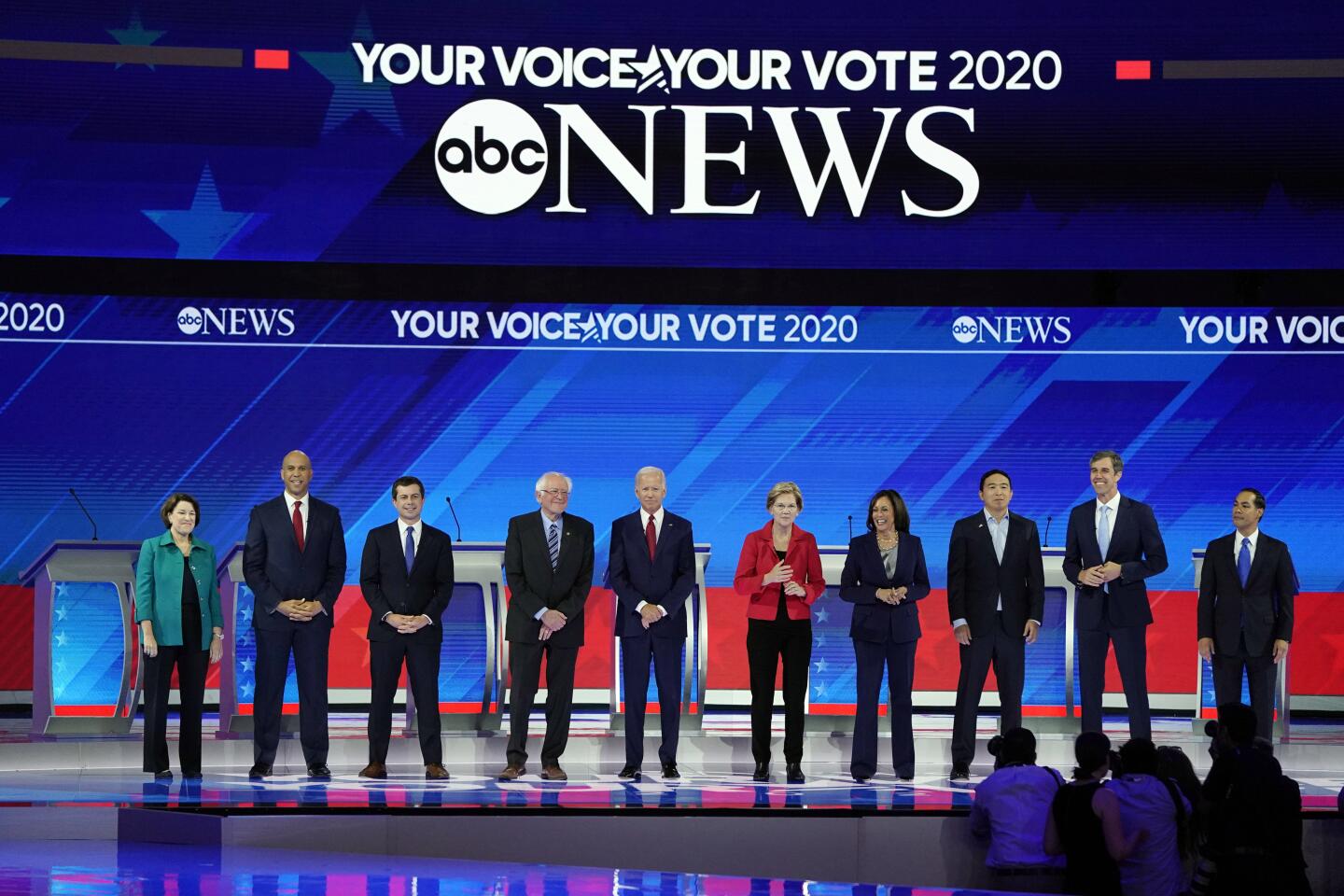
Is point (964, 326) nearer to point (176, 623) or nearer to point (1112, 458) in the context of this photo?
point (1112, 458)

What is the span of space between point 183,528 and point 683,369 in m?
3.76

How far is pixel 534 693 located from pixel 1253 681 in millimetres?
3521

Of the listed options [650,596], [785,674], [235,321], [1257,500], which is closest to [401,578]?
[650,596]

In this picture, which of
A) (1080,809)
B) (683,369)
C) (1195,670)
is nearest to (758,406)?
(683,369)

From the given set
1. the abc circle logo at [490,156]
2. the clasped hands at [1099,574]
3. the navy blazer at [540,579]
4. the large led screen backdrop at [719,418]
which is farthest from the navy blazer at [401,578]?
the abc circle logo at [490,156]

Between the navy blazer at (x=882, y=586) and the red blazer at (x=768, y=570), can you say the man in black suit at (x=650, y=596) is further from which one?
the navy blazer at (x=882, y=586)

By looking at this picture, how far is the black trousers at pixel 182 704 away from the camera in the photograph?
26.7ft

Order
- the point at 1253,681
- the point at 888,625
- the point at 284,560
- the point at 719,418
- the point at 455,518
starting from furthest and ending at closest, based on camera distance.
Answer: the point at 719,418, the point at 455,518, the point at 1253,681, the point at 888,625, the point at 284,560

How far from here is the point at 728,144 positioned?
35.6 ft

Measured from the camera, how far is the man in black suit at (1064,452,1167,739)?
27.6ft

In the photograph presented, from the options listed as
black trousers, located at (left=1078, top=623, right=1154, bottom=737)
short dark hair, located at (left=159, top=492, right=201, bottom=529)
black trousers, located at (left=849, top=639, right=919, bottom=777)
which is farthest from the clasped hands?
short dark hair, located at (left=159, top=492, right=201, bottom=529)

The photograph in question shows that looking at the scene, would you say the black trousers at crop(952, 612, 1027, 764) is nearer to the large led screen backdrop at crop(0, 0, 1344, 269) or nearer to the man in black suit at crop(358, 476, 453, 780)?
the man in black suit at crop(358, 476, 453, 780)

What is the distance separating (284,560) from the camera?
26.8 feet

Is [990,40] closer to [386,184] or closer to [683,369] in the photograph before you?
[683,369]
